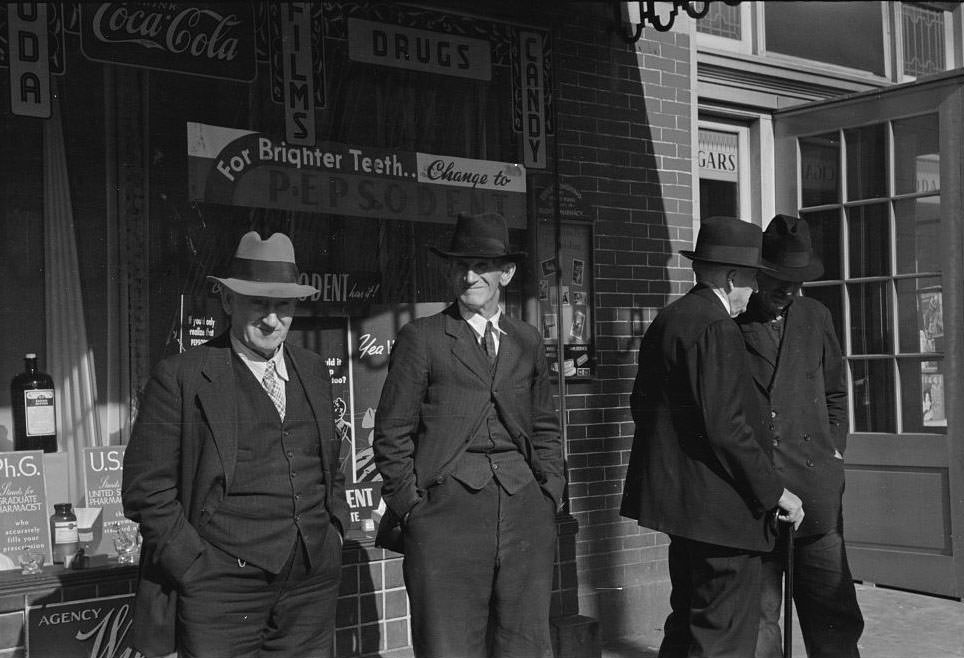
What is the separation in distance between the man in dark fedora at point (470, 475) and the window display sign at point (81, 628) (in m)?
1.21

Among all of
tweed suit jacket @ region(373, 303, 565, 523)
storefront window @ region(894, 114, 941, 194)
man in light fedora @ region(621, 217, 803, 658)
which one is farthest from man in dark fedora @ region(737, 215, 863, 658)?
storefront window @ region(894, 114, 941, 194)

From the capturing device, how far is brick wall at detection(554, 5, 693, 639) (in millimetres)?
6391

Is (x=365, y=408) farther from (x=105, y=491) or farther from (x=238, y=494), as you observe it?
(x=238, y=494)

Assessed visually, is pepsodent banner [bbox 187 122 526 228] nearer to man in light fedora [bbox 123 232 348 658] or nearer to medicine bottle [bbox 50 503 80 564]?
man in light fedora [bbox 123 232 348 658]

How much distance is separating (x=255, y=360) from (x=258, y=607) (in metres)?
0.79

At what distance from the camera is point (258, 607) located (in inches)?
144

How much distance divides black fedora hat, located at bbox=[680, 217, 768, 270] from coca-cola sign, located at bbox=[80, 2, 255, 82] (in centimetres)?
216

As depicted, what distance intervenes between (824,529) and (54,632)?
3095mm

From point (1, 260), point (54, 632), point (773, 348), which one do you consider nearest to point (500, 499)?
point (773, 348)

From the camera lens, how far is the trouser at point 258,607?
11.7 ft

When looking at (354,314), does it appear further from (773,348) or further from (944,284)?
(944,284)

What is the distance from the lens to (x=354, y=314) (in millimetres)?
5543

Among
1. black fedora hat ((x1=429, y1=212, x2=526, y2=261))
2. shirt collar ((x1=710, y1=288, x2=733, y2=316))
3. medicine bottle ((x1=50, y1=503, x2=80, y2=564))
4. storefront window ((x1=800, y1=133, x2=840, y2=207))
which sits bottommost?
medicine bottle ((x1=50, y1=503, x2=80, y2=564))

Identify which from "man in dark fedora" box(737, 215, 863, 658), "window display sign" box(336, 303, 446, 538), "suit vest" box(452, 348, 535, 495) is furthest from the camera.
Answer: "window display sign" box(336, 303, 446, 538)
